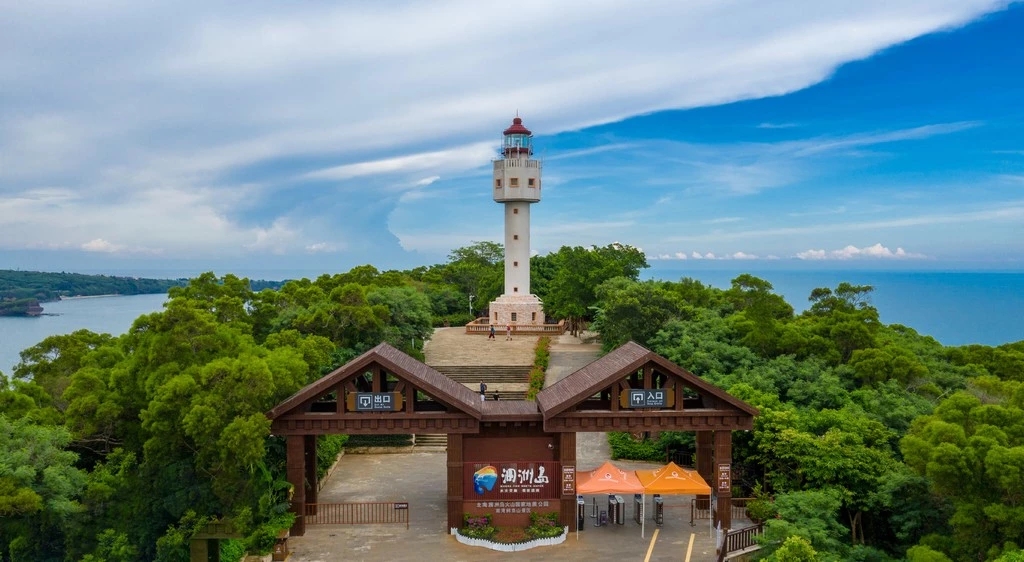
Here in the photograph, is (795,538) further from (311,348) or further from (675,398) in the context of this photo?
(311,348)

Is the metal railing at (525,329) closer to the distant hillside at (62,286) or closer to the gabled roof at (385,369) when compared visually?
the gabled roof at (385,369)

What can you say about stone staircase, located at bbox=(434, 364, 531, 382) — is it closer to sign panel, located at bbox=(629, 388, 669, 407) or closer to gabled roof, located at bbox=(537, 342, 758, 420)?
gabled roof, located at bbox=(537, 342, 758, 420)

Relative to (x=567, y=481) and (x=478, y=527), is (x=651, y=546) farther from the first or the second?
(x=478, y=527)

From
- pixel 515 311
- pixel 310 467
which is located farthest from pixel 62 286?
pixel 310 467

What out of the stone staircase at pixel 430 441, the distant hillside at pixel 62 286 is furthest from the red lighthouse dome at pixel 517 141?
the distant hillside at pixel 62 286

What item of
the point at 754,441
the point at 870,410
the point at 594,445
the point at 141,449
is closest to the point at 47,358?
the point at 141,449

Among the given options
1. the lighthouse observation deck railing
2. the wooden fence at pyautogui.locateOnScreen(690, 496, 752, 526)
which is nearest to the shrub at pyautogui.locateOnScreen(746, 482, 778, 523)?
the wooden fence at pyautogui.locateOnScreen(690, 496, 752, 526)
